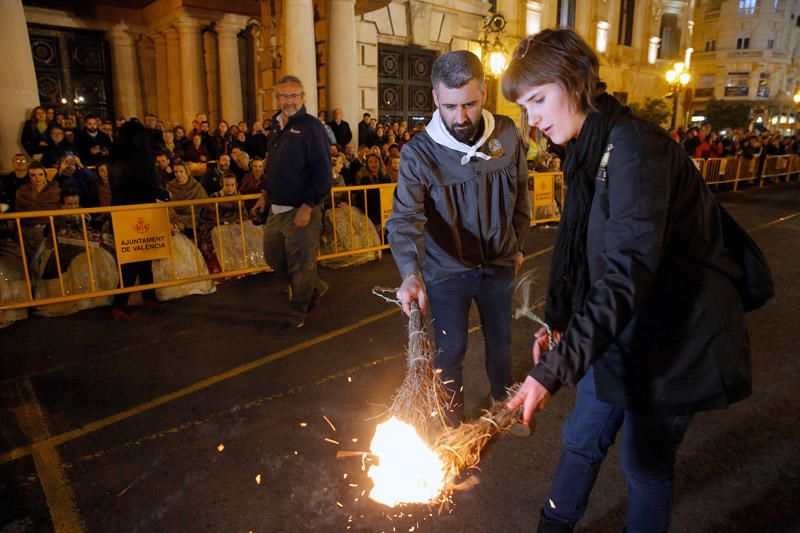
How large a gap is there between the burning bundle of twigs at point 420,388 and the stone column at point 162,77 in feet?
52.1

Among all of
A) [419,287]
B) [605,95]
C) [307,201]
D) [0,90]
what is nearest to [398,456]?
[419,287]

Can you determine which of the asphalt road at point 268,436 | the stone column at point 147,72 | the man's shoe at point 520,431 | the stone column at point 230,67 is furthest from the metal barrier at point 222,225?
the stone column at point 147,72

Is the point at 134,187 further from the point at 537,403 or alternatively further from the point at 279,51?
the point at 279,51

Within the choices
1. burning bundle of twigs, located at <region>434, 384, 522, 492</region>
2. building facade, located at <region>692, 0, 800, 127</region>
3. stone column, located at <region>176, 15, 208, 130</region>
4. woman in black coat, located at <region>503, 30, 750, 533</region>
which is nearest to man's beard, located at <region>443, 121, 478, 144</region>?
woman in black coat, located at <region>503, 30, 750, 533</region>

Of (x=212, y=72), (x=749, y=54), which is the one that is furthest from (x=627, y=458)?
(x=749, y=54)

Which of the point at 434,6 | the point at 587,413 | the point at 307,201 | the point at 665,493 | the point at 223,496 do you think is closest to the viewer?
the point at 665,493

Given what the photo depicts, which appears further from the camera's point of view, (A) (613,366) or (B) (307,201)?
(B) (307,201)

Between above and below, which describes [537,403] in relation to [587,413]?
above

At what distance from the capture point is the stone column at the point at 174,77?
15.4 m

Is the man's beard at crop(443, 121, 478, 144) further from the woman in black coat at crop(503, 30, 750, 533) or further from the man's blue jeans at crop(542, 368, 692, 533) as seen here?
the man's blue jeans at crop(542, 368, 692, 533)

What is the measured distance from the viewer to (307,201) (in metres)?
5.49

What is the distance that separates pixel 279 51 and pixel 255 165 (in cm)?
513

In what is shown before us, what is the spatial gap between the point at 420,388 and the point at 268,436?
1.44 m

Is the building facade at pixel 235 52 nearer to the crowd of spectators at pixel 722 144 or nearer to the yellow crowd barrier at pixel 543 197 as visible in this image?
the yellow crowd barrier at pixel 543 197
